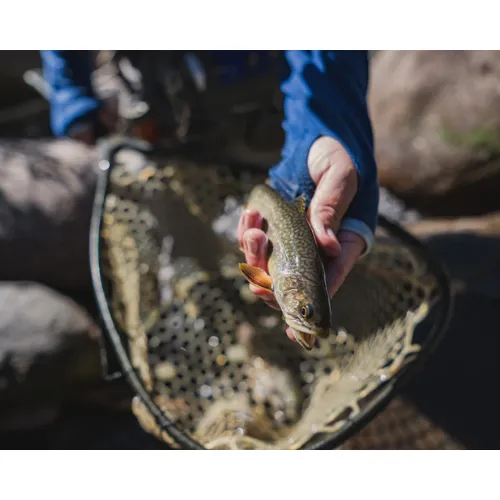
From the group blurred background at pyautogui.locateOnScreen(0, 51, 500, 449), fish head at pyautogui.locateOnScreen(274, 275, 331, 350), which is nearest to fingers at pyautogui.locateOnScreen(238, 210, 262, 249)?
fish head at pyautogui.locateOnScreen(274, 275, 331, 350)

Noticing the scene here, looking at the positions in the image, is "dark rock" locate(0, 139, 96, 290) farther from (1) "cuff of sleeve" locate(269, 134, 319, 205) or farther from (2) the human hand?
(2) the human hand

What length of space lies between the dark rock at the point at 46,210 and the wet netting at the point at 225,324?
638 mm

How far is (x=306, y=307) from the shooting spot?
3.37 ft

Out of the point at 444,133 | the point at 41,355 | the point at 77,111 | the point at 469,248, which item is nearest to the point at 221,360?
the point at 41,355

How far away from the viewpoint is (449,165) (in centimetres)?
366

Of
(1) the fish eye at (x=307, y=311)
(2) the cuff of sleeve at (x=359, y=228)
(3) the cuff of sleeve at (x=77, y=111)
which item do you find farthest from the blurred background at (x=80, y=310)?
(1) the fish eye at (x=307, y=311)

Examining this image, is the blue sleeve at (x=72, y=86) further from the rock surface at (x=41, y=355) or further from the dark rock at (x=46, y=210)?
the rock surface at (x=41, y=355)

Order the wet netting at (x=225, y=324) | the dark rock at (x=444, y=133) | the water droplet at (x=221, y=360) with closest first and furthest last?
the wet netting at (x=225, y=324) → the water droplet at (x=221, y=360) → the dark rock at (x=444, y=133)

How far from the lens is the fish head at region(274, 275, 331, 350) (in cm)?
102

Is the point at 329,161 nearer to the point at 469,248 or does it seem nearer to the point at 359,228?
the point at 359,228

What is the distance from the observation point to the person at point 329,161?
128cm

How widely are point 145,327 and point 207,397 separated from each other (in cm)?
28
